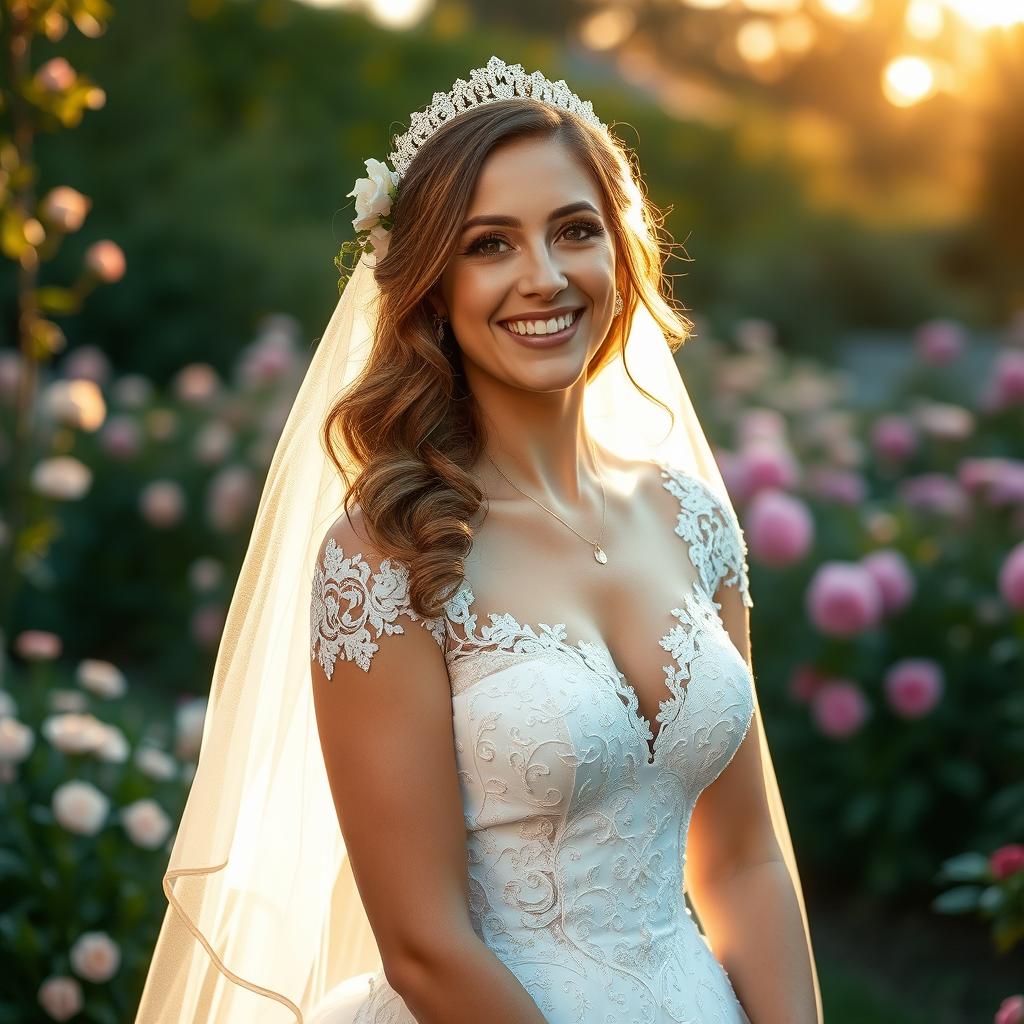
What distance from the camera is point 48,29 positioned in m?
3.85

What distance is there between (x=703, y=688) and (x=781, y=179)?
1854 centimetres

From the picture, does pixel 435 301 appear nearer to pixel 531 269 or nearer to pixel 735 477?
pixel 531 269

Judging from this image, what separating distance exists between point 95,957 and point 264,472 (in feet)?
11.4

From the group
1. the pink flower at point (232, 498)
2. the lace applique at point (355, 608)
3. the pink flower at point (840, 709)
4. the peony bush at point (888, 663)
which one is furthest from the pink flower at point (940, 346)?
the lace applique at point (355, 608)

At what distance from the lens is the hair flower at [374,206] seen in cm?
249

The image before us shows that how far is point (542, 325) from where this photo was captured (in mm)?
2385

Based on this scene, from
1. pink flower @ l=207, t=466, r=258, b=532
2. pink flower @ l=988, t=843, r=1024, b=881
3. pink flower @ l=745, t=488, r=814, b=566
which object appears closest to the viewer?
pink flower @ l=988, t=843, r=1024, b=881

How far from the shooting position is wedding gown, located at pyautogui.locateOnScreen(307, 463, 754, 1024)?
2.21m

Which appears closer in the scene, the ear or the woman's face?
the woman's face

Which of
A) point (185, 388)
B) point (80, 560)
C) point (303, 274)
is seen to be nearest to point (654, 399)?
point (185, 388)

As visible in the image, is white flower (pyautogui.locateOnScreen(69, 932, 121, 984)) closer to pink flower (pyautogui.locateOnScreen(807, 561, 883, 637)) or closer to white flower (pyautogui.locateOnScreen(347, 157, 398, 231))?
white flower (pyautogui.locateOnScreen(347, 157, 398, 231))

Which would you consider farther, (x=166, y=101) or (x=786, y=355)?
(x=786, y=355)

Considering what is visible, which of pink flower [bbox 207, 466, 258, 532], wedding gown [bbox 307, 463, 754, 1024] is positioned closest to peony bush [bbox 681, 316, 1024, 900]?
pink flower [bbox 207, 466, 258, 532]

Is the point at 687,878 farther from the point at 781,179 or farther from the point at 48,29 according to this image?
the point at 781,179
